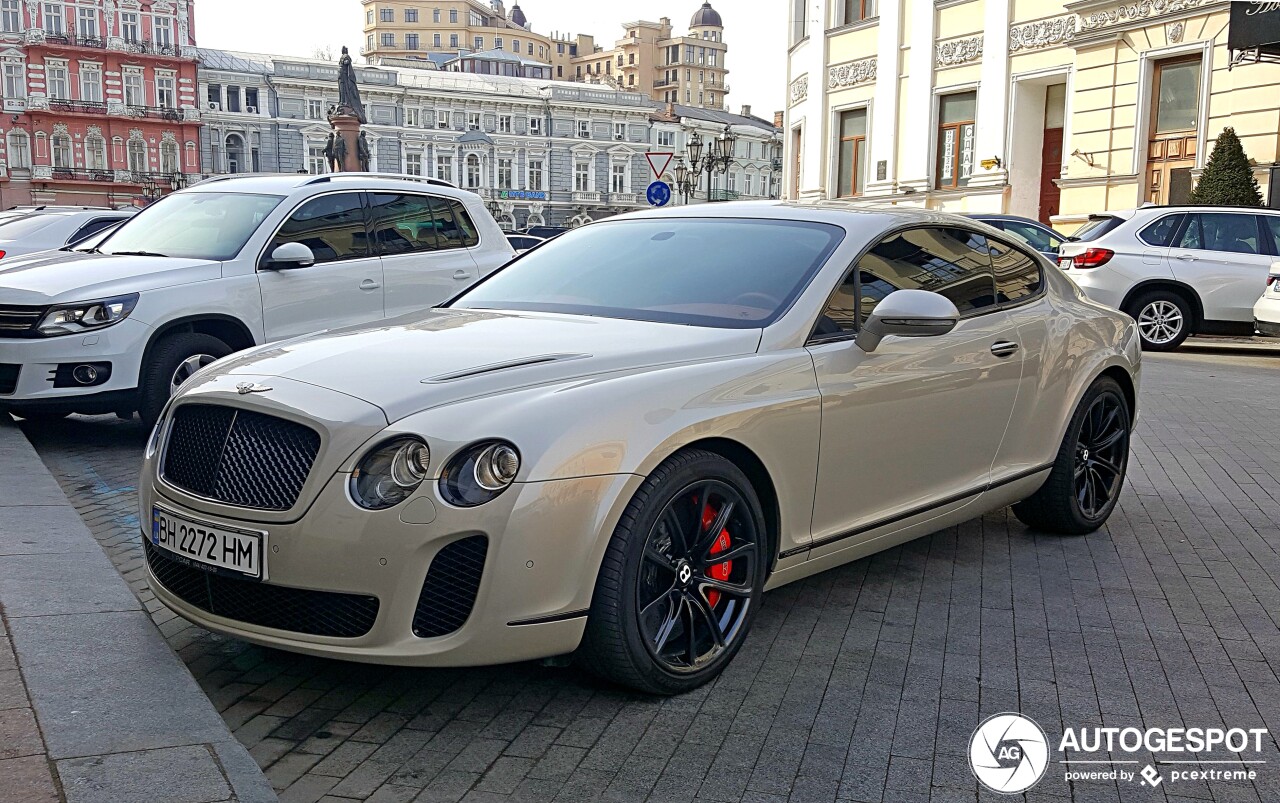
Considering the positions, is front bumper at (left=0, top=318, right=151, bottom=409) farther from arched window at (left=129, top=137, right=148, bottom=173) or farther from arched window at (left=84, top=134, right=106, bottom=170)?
arched window at (left=129, top=137, right=148, bottom=173)

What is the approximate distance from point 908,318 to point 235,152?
89.9 metres

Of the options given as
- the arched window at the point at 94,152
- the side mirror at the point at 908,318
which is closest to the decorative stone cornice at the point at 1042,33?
the side mirror at the point at 908,318

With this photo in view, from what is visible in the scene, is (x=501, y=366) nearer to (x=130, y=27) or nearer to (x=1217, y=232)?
(x=1217, y=232)

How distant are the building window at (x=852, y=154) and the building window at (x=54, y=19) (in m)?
64.6

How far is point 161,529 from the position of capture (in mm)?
3748

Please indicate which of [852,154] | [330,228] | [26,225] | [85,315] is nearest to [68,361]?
[85,315]

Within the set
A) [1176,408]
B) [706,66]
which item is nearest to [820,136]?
[1176,408]

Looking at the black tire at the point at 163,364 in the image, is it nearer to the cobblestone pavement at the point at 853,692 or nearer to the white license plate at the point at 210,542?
the cobblestone pavement at the point at 853,692

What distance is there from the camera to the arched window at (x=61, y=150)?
78625 millimetres

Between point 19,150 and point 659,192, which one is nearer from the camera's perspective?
point 659,192

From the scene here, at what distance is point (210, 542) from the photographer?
353cm

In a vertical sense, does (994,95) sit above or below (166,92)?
below

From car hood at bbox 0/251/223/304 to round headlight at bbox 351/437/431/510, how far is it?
194 inches

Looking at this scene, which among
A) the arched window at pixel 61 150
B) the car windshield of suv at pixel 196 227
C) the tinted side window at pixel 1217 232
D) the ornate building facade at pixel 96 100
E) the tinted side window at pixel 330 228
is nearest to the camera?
the car windshield of suv at pixel 196 227
